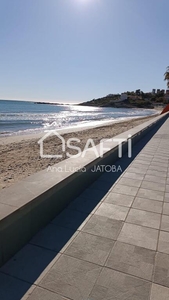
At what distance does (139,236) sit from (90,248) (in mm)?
542

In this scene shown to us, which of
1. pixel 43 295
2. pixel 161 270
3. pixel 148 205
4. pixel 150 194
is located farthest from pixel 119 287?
pixel 150 194

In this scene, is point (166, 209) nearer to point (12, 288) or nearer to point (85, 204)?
point (85, 204)

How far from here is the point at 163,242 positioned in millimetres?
2113

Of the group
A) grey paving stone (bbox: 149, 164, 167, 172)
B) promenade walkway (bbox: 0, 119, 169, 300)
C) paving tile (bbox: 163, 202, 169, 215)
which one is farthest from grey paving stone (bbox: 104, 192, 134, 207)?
grey paving stone (bbox: 149, 164, 167, 172)

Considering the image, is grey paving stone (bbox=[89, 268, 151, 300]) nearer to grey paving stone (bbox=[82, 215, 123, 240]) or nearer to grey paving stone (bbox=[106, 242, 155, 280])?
grey paving stone (bbox=[106, 242, 155, 280])

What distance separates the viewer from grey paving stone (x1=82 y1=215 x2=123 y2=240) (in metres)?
2.20

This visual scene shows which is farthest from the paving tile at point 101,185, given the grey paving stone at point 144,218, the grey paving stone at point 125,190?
the grey paving stone at point 144,218

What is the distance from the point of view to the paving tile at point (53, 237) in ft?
6.59

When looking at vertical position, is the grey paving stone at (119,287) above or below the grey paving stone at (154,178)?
below

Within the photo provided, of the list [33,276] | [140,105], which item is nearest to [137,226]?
[33,276]

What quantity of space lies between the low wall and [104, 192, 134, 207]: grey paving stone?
16.9 inches

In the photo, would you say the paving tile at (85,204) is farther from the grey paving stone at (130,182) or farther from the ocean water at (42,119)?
the ocean water at (42,119)

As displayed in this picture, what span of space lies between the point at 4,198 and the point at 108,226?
112 centimetres

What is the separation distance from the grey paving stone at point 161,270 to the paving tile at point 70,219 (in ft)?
2.82
